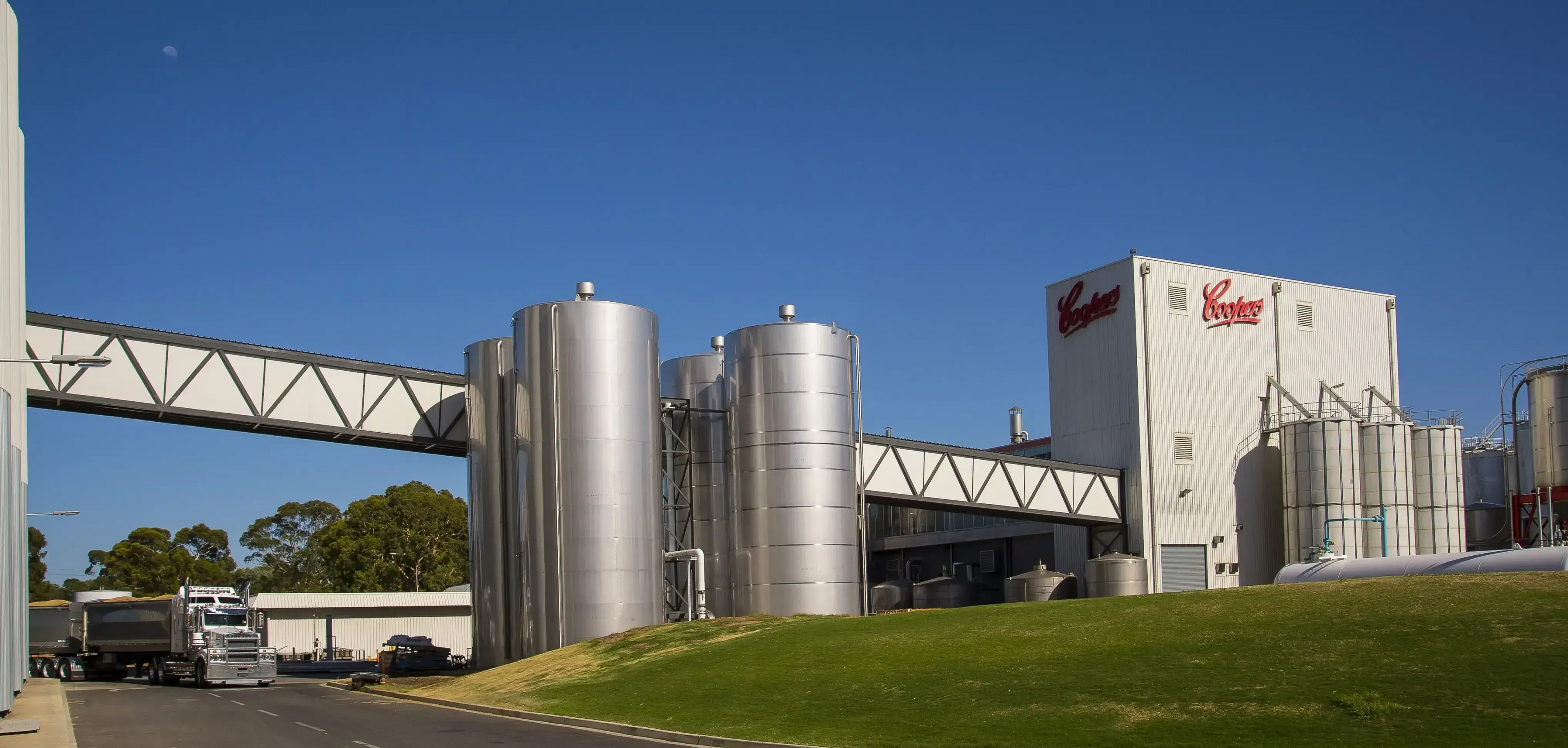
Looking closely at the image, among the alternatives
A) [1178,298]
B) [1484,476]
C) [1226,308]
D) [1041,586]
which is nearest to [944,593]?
[1041,586]

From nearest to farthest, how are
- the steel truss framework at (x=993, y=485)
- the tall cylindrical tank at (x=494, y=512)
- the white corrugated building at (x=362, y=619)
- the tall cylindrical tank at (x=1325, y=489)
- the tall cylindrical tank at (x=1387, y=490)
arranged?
the tall cylindrical tank at (x=494, y=512) → the steel truss framework at (x=993, y=485) → the tall cylindrical tank at (x=1325, y=489) → the tall cylindrical tank at (x=1387, y=490) → the white corrugated building at (x=362, y=619)

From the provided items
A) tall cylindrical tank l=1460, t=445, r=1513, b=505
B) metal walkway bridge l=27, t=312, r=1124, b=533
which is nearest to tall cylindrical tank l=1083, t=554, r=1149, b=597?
metal walkway bridge l=27, t=312, r=1124, b=533

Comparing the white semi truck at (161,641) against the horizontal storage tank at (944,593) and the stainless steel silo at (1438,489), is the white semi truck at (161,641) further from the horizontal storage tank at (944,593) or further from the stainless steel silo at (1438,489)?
the stainless steel silo at (1438,489)

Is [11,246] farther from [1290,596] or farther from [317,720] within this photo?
[1290,596]

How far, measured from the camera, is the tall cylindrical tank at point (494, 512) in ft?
149

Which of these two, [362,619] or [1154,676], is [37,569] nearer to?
[362,619]

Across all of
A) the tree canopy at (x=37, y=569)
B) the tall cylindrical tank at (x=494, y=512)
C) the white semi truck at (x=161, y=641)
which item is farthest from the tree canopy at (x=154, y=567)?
the tall cylindrical tank at (x=494, y=512)

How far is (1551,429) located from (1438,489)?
6.92 m

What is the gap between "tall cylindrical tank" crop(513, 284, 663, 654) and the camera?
1729 inches

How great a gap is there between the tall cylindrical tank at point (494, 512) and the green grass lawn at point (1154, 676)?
7758 millimetres

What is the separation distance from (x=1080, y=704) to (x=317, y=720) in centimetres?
1896

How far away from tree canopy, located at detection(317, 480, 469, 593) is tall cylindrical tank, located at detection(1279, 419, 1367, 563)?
7549 cm

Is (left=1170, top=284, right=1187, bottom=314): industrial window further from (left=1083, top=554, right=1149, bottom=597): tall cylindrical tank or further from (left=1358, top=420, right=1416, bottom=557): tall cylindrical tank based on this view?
(left=1083, top=554, right=1149, bottom=597): tall cylindrical tank

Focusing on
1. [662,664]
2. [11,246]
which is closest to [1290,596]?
[662,664]
